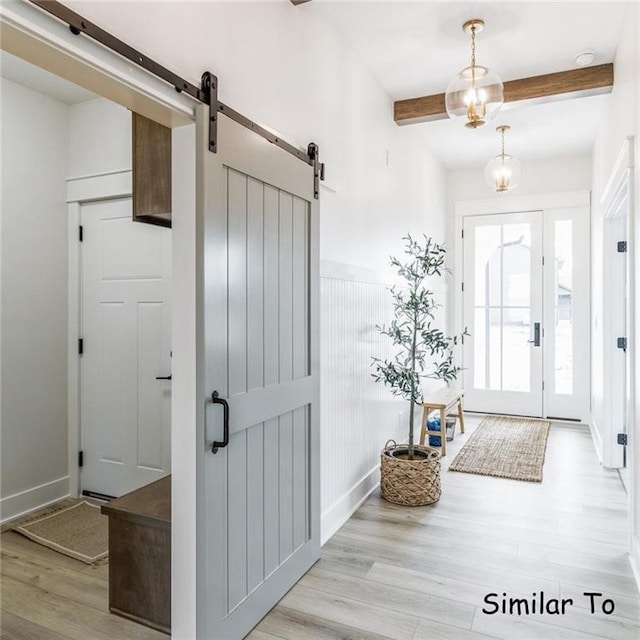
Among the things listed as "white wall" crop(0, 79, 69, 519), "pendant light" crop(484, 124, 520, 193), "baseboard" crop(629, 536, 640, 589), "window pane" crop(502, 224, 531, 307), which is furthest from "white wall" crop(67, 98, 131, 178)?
"window pane" crop(502, 224, 531, 307)

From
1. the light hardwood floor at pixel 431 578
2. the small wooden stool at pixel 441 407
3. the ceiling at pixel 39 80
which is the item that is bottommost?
the light hardwood floor at pixel 431 578

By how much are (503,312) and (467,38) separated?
3.45 m

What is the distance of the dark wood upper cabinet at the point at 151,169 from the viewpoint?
1966 mm

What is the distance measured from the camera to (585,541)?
8.87ft

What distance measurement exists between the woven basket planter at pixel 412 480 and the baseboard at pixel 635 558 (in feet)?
3.60

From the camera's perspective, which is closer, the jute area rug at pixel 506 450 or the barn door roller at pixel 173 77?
the barn door roller at pixel 173 77

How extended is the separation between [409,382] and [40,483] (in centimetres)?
249

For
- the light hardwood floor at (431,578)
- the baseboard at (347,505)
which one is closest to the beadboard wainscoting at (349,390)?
the baseboard at (347,505)

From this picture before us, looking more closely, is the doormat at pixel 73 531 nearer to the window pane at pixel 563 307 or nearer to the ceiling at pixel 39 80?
the ceiling at pixel 39 80

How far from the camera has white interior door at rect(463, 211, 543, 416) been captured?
5688mm

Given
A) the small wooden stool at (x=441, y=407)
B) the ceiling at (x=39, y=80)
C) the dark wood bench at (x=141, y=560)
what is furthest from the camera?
the small wooden stool at (x=441, y=407)

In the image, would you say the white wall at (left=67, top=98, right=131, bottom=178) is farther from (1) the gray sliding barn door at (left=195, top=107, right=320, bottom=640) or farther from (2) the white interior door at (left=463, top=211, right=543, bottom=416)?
(2) the white interior door at (left=463, top=211, right=543, bottom=416)

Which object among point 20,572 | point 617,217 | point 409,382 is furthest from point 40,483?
point 617,217

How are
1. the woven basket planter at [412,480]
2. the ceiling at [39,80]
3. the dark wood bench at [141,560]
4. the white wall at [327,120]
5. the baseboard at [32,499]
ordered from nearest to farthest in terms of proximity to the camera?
1. the white wall at [327,120]
2. the dark wood bench at [141,560]
3. the ceiling at [39,80]
4. the baseboard at [32,499]
5. the woven basket planter at [412,480]
